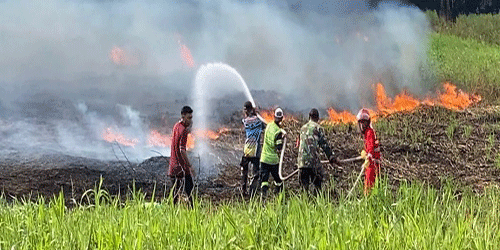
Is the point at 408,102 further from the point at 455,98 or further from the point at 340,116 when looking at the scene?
the point at 340,116

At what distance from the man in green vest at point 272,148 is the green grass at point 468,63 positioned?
43.3ft

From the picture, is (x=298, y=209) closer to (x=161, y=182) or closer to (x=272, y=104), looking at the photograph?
(x=161, y=182)

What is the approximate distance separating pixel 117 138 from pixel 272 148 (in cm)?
884

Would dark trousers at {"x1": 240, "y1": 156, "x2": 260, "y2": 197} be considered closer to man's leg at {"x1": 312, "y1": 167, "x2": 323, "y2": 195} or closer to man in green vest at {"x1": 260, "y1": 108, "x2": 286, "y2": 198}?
man in green vest at {"x1": 260, "y1": 108, "x2": 286, "y2": 198}

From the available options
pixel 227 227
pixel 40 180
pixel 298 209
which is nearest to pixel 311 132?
pixel 298 209

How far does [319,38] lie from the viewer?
2423 cm

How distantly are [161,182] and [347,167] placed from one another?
11.2 feet

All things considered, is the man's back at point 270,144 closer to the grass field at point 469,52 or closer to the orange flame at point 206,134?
the orange flame at point 206,134

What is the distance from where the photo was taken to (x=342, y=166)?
14.0m

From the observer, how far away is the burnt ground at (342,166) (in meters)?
12.4

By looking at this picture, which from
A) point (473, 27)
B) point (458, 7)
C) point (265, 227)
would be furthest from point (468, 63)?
point (265, 227)

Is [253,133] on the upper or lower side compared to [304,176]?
upper

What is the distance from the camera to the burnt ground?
40.8 ft

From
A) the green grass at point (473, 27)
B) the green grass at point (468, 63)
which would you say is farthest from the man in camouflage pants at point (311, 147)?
the green grass at point (473, 27)
